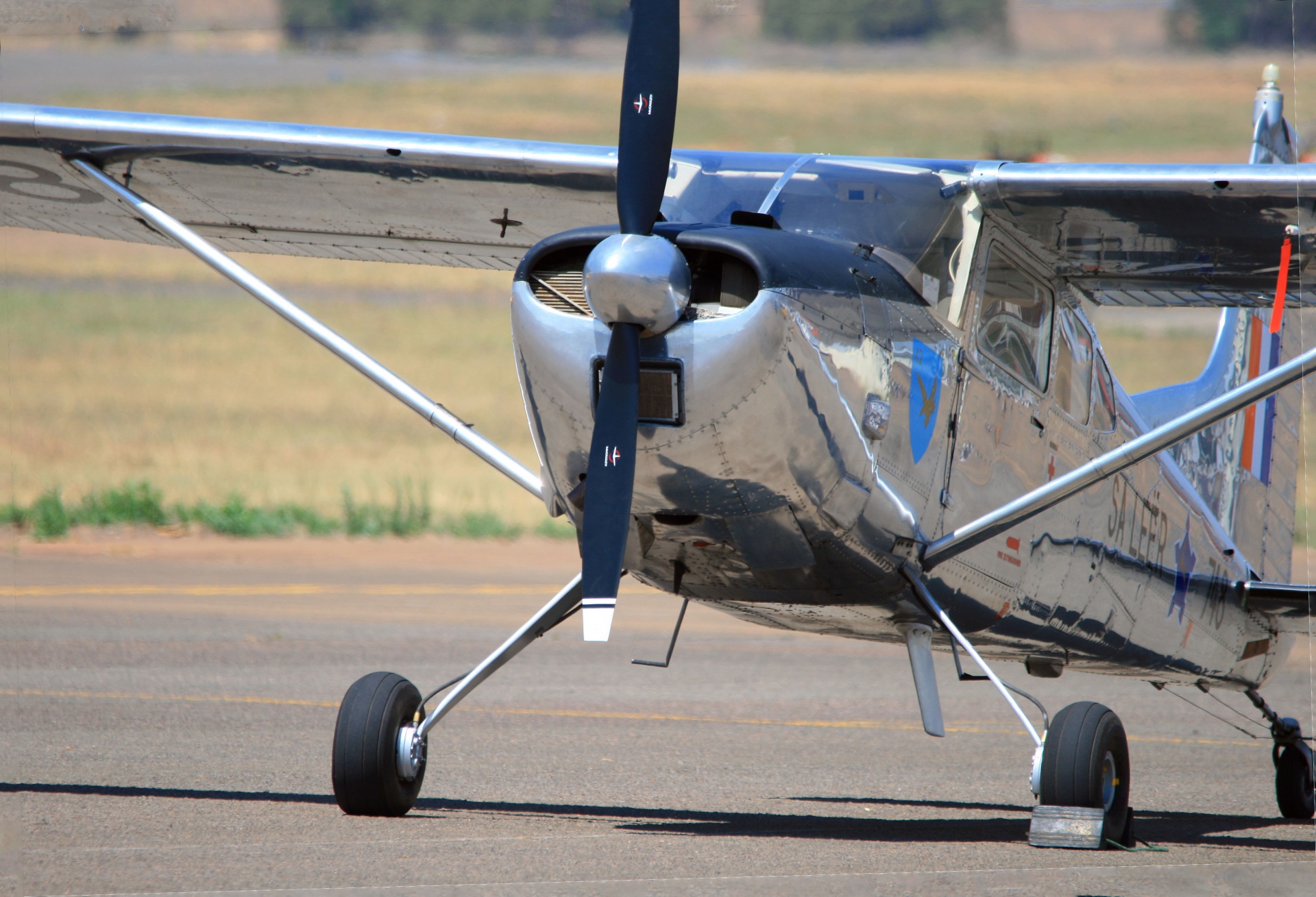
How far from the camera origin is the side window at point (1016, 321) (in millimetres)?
6941

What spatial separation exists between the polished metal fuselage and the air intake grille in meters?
0.04

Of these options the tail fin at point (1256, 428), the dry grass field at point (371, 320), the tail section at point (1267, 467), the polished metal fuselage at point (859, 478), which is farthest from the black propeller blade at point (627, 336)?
the dry grass field at point (371, 320)

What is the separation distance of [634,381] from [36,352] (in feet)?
145

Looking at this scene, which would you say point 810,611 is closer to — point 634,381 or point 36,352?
point 634,381

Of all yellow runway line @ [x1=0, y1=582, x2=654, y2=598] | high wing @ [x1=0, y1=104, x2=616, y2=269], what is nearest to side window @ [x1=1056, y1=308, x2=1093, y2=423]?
high wing @ [x1=0, y1=104, x2=616, y2=269]

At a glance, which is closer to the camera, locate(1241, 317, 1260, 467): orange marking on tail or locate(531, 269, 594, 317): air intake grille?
locate(531, 269, 594, 317): air intake grille

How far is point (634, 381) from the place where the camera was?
17.2 feet

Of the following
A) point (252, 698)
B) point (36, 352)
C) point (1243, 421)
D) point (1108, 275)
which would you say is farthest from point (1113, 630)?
point (36, 352)

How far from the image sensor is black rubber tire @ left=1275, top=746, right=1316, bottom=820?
901cm

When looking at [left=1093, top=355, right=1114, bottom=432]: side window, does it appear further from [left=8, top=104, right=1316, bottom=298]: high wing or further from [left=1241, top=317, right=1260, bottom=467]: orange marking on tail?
[left=1241, top=317, right=1260, bottom=467]: orange marking on tail

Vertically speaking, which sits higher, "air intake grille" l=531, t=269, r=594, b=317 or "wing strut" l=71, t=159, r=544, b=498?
"air intake grille" l=531, t=269, r=594, b=317

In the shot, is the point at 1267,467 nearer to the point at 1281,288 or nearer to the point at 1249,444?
the point at 1249,444

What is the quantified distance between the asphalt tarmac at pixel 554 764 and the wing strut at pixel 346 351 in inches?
64.1

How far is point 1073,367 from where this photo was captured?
770cm
